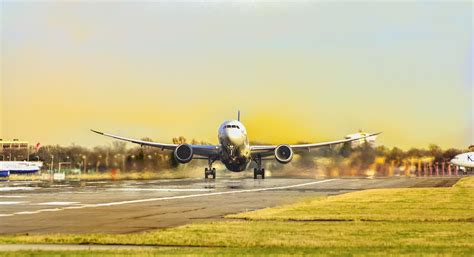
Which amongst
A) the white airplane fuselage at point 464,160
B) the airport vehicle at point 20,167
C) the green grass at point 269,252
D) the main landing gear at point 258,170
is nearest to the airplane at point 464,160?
the white airplane fuselage at point 464,160

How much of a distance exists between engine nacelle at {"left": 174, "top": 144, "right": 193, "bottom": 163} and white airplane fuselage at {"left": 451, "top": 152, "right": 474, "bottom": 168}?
199ft

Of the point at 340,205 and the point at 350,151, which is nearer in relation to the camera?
the point at 340,205

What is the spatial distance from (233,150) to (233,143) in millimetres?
1077

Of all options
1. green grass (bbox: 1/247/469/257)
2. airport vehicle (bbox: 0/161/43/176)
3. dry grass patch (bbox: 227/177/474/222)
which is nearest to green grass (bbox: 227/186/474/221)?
dry grass patch (bbox: 227/177/474/222)

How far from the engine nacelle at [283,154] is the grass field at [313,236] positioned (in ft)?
152

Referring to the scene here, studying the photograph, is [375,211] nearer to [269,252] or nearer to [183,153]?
[269,252]

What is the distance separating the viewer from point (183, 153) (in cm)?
7344

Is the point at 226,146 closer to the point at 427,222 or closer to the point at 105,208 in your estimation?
the point at 105,208

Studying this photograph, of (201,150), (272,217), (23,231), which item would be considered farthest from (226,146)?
(23,231)

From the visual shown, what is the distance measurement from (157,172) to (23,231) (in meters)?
57.3

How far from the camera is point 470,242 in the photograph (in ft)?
57.2

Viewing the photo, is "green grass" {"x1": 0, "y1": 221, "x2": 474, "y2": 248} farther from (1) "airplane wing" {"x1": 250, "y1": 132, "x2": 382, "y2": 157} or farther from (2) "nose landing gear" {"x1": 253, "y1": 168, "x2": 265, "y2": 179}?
(2) "nose landing gear" {"x1": 253, "y1": 168, "x2": 265, "y2": 179}

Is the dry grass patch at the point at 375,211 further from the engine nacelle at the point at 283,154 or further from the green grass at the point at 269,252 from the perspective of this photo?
the engine nacelle at the point at 283,154

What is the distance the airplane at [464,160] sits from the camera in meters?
119
